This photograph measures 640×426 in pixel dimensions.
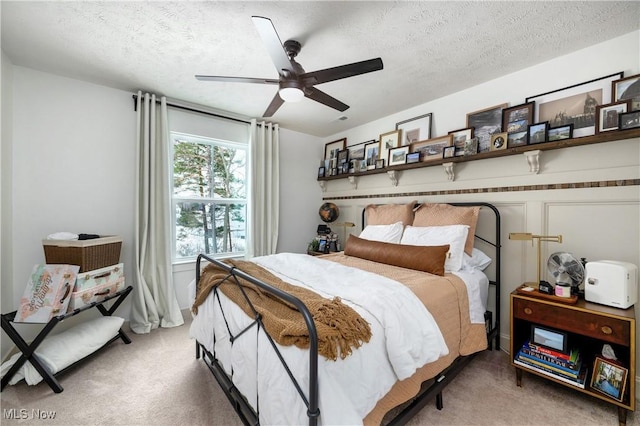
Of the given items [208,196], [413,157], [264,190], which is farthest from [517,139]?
[208,196]

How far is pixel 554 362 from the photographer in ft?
5.90

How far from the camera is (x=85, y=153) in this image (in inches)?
107

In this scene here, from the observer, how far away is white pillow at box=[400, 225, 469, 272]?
87.6 inches

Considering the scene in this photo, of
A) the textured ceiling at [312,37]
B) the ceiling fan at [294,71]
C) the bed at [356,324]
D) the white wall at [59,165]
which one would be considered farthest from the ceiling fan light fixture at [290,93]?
the white wall at [59,165]

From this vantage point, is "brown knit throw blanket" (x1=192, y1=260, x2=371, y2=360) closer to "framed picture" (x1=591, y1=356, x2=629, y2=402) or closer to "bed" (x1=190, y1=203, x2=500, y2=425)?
"bed" (x1=190, y1=203, x2=500, y2=425)

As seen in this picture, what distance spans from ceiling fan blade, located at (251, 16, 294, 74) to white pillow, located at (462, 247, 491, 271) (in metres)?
2.13

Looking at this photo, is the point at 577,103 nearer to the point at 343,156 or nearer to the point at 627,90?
Result: the point at 627,90

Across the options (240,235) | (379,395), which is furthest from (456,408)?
(240,235)

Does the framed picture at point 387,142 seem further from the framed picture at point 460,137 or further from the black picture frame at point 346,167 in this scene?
the framed picture at point 460,137

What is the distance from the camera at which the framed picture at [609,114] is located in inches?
72.5

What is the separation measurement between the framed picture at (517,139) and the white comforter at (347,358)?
173cm

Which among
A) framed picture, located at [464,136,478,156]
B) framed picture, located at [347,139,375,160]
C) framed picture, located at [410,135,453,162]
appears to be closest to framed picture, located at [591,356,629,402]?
framed picture, located at [464,136,478,156]

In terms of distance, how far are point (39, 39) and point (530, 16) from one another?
351cm

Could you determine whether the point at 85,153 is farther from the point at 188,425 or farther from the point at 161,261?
the point at 188,425
